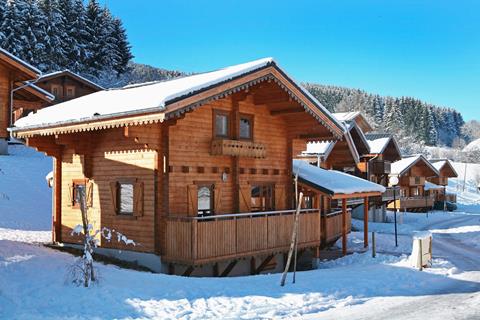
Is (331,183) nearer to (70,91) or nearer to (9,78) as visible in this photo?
(9,78)

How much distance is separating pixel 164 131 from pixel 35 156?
87.2ft

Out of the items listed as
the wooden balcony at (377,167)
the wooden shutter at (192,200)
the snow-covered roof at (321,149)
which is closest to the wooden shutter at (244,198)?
the wooden shutter at (192,200)

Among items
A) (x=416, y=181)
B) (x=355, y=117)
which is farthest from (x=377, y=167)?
(x=416, y=181)

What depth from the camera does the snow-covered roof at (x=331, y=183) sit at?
1930 cm

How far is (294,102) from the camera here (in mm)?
18062

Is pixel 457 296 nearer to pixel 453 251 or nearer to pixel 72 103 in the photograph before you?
pixel 453 251

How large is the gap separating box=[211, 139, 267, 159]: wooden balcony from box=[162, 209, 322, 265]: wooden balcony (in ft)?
6.80

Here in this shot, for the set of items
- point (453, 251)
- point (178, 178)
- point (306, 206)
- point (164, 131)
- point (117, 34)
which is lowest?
point (453, 251)

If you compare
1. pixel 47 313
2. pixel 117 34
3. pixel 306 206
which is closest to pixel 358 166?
pixel 306 206

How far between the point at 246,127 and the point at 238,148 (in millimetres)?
1705

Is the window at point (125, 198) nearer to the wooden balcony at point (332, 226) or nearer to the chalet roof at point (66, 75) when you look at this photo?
the wooden balcony at point (332, 226)

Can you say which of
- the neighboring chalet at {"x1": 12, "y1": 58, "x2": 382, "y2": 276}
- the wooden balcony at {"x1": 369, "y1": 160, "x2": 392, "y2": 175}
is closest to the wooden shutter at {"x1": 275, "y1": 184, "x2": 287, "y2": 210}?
the neighboring chalet at {"x1": 12, "y1": 58, "x2": 382, "y2": 276}

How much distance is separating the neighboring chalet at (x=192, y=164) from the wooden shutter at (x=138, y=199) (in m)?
0.03

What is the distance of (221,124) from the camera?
56.1 ft
